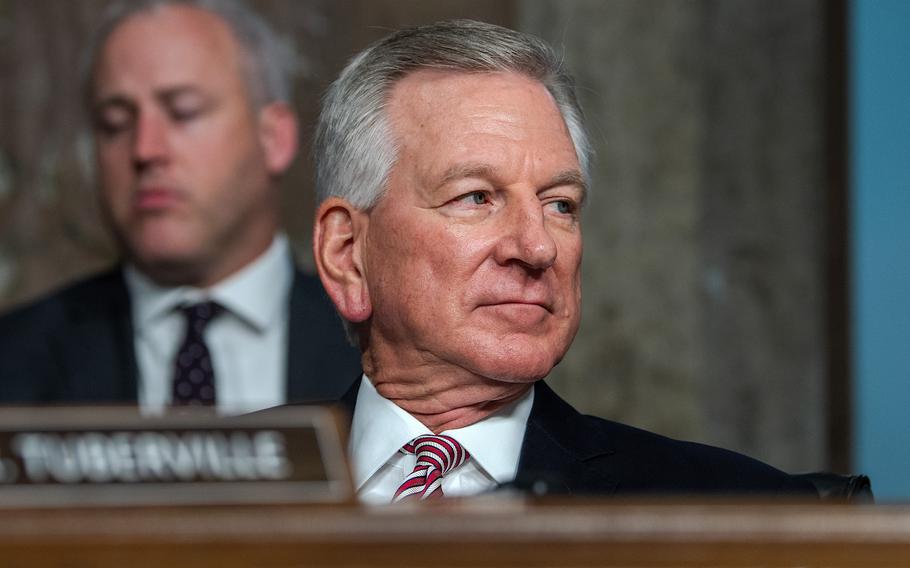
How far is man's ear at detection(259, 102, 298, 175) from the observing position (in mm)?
4281

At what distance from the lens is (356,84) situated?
246 centimetres

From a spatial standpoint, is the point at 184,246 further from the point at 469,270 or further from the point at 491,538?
the point at 491,538

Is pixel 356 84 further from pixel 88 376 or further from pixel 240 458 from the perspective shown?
pixel 88 376

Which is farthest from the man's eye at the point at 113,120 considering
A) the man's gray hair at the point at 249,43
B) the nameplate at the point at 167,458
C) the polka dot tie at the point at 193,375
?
the nameplate at the point at 167,458

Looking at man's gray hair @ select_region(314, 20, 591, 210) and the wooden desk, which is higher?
man's gray hair @ select_region(314, 20, 591, 210)

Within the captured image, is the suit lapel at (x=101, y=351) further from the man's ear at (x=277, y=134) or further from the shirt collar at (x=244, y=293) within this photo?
the man's ear at (x=277, y=134)

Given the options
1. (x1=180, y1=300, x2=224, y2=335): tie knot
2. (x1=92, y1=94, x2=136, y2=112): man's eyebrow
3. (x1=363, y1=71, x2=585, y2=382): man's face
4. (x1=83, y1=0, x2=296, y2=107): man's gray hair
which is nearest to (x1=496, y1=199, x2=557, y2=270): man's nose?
(x1=363, y1=71, x2=585, y2=382): man's face

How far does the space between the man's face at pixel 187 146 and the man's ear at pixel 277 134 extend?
0.02m

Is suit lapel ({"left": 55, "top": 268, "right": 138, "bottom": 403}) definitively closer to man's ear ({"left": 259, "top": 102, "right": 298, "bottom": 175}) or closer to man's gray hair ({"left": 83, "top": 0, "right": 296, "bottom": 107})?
man's ear ({"left": 259, "top": 102, "right": 298, "bottom": 175})

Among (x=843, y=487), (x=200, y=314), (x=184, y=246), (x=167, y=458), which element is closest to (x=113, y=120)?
(x=184, y=246)

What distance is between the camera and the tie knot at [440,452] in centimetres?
224

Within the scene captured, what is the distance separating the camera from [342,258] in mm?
2488

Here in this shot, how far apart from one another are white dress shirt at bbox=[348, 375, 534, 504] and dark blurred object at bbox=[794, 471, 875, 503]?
1.65 ft

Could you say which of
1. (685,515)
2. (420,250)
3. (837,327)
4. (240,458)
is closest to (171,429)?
(240,458)
